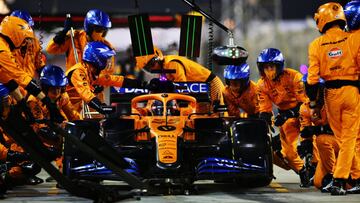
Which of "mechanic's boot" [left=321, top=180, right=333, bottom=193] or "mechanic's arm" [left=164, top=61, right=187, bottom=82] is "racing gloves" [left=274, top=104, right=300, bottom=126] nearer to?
"mechanic's arm" [left=164, top=61, right=187, bottom=82]

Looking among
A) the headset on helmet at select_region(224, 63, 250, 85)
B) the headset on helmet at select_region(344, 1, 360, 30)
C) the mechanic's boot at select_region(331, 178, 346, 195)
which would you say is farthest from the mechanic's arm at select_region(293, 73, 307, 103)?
the mechanic's boot at select_region(331, 178, 346, 195)

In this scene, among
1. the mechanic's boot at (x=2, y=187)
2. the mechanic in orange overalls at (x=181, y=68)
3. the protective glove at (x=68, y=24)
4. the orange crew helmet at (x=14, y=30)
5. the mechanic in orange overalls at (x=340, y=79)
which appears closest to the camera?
the mechanic's boot at (x=2, y=187)

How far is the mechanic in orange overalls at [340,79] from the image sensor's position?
9883mm

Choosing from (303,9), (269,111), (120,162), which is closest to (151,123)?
(120,162)

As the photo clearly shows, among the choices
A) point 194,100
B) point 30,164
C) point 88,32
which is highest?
point 88,32

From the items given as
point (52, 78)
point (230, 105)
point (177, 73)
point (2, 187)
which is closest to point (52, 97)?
point (52, 78)

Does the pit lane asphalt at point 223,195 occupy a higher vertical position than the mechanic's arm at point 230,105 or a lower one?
lower

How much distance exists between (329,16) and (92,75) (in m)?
3.66

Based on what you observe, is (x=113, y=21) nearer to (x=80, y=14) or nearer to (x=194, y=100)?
(x=80, y=14)

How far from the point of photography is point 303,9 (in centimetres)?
2989

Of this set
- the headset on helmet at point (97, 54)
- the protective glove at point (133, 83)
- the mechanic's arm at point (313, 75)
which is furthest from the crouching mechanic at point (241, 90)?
the mechanic's arm at point (313, 75)

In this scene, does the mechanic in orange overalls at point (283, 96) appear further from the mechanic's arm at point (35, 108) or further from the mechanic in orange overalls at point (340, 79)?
the mechanic's arm at point (35, 108)

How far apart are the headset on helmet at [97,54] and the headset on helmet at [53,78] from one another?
42 cm

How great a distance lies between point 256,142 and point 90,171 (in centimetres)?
198
